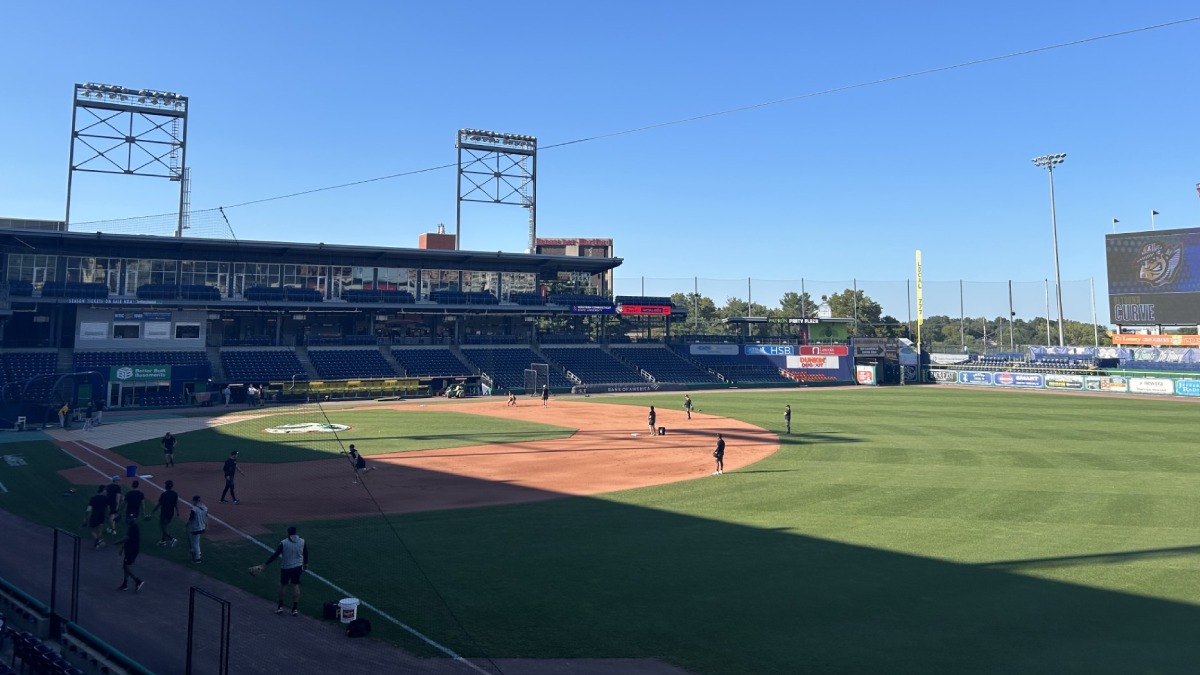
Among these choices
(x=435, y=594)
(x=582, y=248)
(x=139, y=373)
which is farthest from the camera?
(x=582, y=248)

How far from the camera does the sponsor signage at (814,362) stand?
8506 cm

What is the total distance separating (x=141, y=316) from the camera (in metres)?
58.4

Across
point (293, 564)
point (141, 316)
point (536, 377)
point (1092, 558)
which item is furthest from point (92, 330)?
point (1092, 558)

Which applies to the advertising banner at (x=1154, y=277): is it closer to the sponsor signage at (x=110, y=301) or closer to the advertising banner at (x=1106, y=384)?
the advertising banner at (x=1106, y=384)

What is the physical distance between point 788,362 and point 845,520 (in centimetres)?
6744

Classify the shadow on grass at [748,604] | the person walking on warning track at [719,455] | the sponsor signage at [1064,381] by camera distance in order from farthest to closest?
the sponsor signage at [1064,381], the person walking on warning track at [719,455], the shadow on grass at [748,604]

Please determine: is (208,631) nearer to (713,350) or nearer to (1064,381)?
(713,350)

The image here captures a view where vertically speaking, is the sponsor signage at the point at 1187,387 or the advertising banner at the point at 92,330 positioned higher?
the advertising banner at the point at 92,330

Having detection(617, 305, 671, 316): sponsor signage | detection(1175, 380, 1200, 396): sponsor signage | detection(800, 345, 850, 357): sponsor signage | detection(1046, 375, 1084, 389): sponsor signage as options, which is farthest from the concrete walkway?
detection(1046, 375, 1084, 389): sponsor signage

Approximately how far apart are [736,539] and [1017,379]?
243 feet

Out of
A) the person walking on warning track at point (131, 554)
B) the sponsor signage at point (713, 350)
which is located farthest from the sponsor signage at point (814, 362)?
the person walking on warning track at point (131, 554)

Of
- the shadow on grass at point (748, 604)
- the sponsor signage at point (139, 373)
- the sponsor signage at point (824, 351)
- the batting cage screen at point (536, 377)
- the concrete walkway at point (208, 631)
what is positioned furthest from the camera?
the sponsor signage at point (824, 351)

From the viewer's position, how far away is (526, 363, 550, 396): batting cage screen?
65875 millimetres

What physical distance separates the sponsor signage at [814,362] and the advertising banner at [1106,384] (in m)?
26.1
